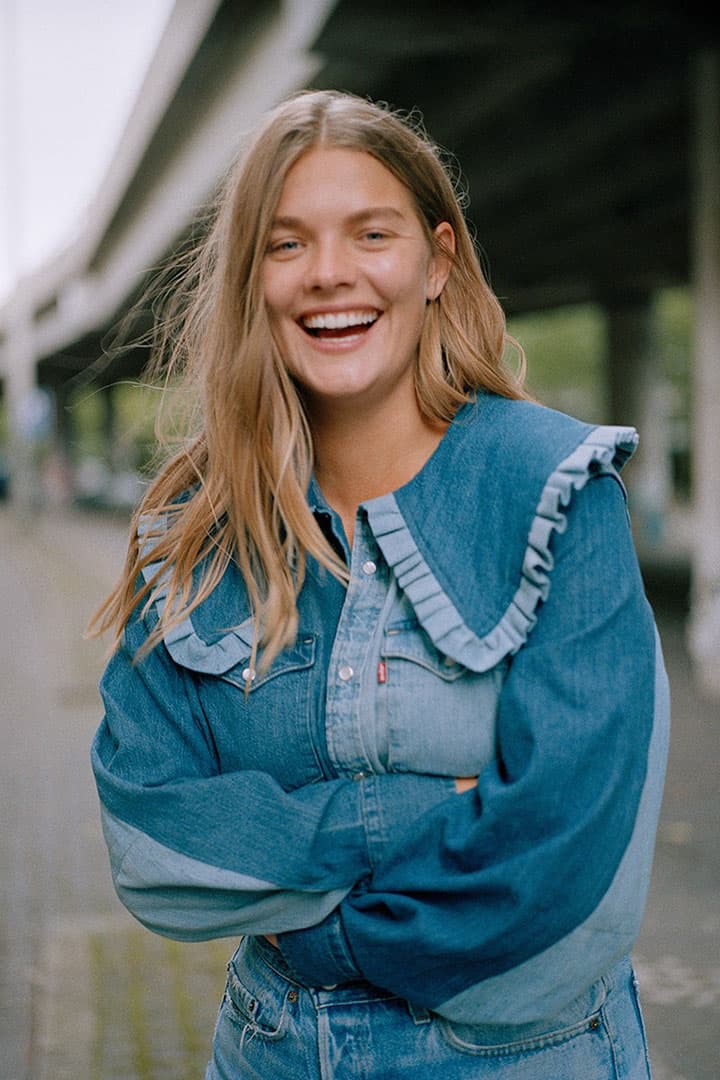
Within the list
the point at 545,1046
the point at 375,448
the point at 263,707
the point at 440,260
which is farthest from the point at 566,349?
the point at 545,1046

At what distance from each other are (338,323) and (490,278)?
736 mm

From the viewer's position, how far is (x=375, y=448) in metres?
2.06

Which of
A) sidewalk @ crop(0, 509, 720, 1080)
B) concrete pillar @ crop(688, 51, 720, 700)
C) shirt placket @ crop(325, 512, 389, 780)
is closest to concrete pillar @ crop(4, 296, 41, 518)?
sidewalk @ crop(0, 509, 720, 1080)

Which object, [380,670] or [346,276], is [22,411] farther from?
[380,670]

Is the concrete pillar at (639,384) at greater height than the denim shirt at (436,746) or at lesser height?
lesser

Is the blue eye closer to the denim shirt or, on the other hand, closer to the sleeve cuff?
the denim shirt

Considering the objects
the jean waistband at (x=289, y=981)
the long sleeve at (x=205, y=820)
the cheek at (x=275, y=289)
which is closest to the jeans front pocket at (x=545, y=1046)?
the jean waistband at (x=289, y=981)

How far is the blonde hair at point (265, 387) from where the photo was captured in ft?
6.42

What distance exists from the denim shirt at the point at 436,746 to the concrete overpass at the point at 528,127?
955 millimetres

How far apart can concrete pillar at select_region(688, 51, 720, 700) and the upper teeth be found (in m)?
8.50

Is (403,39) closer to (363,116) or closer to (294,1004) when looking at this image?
(363,116)

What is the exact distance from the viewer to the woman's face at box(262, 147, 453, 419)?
A: 195 cm

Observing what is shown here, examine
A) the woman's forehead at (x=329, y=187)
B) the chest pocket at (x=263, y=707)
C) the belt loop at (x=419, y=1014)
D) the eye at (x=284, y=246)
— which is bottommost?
the belt loop at (x=419, y=1014)

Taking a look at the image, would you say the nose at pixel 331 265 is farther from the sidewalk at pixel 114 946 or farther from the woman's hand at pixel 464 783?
the sidewalk at pixel 114 946
